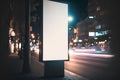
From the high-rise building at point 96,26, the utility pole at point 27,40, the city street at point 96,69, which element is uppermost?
the high-rise building at point 96,26

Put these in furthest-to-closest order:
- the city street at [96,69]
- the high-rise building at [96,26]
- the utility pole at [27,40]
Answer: the high-rise building at [96,26]
the utility pole at [27,40]
the city street at [96,69]

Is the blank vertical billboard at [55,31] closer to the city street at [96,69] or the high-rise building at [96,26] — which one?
the city street at [96,69]

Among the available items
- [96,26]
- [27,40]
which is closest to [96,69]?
[27,40]

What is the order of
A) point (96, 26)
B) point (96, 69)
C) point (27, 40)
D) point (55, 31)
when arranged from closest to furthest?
point (55, 31)
point (27, 40)
point (96, 69)
point (96, 26)

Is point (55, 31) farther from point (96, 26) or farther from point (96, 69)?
point (96, 26)

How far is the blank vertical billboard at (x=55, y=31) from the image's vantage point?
13.0 m

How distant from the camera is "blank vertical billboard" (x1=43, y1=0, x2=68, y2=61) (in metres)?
13.0

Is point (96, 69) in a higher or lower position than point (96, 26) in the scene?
lower

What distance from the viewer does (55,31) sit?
13.2 m

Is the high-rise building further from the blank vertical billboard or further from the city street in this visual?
the blank vertical billboard

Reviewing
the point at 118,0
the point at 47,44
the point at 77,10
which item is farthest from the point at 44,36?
→ the point at 77,10

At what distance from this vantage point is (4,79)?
1272 cm

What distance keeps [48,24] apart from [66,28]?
102 centimetres

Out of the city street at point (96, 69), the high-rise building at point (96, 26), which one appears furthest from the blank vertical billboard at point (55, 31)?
the high-rise building at point (96, 26)
